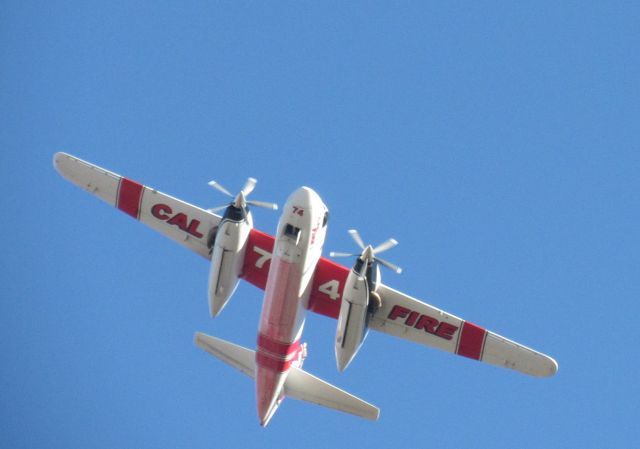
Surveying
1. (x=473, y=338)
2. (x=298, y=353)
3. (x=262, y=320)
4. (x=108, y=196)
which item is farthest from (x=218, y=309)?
(x=473, y=338)

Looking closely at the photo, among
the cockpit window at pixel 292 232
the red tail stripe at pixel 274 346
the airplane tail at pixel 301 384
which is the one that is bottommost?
the airplane tail at pixel 301 384

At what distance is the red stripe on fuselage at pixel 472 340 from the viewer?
38.1m

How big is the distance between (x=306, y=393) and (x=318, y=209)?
9.31 m

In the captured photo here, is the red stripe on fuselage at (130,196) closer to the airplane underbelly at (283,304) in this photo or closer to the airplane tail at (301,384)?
the airplane tail at (301,384)

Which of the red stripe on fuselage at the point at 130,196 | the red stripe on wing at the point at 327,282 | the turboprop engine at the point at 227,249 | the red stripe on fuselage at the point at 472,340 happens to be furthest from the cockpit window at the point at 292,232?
the red stripe on fuselage at the point at 472,340

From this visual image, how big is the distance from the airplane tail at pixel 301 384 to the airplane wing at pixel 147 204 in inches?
158

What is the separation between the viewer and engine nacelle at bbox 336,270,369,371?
116 feet

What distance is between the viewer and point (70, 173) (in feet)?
131

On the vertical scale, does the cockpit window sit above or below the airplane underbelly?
above

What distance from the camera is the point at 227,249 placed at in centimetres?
3591

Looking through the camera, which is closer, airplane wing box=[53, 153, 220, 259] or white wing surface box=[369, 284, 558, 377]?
white wing surface box=[369, 284, 558, 377]

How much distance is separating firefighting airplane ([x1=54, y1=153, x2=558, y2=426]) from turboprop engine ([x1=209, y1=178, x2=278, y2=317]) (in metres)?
0.04

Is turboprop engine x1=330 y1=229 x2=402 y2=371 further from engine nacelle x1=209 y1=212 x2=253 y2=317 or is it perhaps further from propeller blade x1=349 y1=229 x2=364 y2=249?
engine nacelle x1=209 y1=212 x2=253 y2=317

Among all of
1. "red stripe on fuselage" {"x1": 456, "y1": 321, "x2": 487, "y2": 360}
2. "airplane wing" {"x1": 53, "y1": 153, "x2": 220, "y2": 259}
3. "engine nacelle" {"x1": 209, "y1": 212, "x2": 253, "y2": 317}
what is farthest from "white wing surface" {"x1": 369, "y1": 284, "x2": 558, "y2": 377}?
"airplane wing" {"x1": 53, "y1": 153, "x2": 220, "y2": 259}
